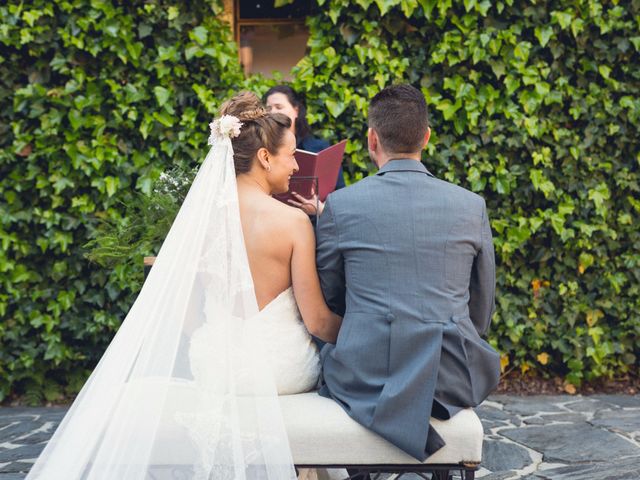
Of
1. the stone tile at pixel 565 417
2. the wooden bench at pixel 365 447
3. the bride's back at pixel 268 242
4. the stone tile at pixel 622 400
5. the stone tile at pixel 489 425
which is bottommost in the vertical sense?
the stone tile at pixel 622 400

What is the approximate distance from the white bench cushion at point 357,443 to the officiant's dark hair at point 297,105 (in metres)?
2.83

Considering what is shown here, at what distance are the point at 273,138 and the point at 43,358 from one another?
3349 mm

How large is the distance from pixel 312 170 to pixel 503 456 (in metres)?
1.95

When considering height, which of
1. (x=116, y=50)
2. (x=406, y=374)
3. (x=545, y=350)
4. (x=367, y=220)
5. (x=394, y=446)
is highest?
(x=116, y=50)

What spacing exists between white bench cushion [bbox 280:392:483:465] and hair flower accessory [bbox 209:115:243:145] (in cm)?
110

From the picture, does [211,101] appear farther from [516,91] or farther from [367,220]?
[367,220]

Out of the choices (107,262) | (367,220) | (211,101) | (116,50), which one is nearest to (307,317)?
(367,220)

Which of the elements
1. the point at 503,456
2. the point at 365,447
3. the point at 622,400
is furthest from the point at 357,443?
the point at 622,400

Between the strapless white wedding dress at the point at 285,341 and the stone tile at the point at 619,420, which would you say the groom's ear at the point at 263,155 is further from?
the stone tile at the point at 619,420

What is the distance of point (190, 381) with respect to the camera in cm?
258

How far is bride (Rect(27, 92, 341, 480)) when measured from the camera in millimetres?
2439

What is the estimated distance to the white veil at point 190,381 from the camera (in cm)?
243

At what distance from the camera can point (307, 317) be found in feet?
9.15

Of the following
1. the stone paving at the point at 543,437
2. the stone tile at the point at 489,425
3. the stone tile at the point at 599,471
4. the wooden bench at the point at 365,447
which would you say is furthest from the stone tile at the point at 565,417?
the wooden bench at the point at 365,447
